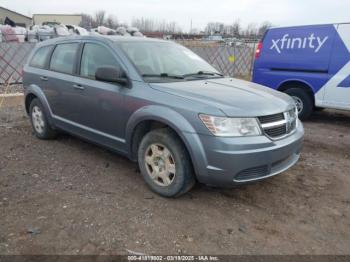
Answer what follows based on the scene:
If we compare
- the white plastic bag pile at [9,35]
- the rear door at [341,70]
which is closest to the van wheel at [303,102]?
the rear door at [341,70]

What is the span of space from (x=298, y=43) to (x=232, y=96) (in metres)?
4.35

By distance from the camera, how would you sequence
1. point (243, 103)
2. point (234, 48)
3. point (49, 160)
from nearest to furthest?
point (243, 103) → point (49, 160) → point (234, 48)

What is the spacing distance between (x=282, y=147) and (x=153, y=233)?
1495 mm

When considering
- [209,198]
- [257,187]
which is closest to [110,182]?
[209,198]

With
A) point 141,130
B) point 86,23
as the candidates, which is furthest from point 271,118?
point 86,23

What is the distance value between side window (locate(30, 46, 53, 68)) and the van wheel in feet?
16.2

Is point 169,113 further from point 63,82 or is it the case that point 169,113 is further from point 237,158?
point 63,82

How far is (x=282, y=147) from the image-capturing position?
3.45 m

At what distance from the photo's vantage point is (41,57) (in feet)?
18.2

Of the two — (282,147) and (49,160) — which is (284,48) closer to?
(282,147)

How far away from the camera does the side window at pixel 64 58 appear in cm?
477

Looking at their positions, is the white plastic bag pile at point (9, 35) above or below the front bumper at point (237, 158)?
above

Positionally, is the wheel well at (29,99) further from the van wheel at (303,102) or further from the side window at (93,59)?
the van wheel at (303,102)

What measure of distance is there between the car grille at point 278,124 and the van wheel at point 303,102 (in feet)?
12.4
